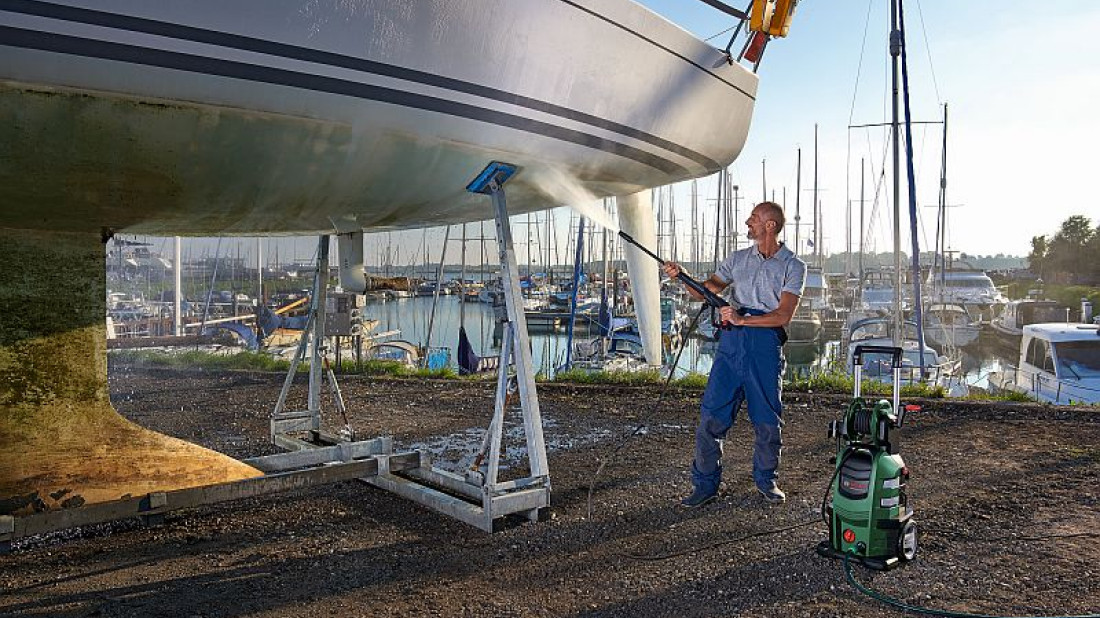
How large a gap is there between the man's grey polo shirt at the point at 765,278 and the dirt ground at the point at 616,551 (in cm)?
126

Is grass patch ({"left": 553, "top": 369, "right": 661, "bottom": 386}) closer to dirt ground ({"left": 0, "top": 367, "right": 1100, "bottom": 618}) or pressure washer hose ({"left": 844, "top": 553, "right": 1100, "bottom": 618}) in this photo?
dirt ground ({"left": 0, "top": 367, "right": 1100, "bottom": 618})

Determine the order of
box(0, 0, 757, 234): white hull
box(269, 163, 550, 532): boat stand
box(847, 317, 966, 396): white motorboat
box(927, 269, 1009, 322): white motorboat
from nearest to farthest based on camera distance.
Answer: box(0, 0, 757, 234): white hull, box(269, 163, 550, 532): boat stand, box(847, 317, 966, 396): white motorboat, box(927, 269, 1009, 322): white motorboat

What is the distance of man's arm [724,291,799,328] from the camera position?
435cm

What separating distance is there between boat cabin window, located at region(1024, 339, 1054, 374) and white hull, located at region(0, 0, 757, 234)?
13.3 m

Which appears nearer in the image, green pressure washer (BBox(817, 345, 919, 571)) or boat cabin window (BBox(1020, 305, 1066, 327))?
green pressure washer (BBox(817, 345, 919, 571))

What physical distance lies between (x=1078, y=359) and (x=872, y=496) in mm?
13792

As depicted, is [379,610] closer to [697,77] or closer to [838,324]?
[697,77]

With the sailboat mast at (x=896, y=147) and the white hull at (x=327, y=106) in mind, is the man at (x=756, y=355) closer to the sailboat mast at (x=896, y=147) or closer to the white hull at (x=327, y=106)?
the white hull at (x=327, y=106)

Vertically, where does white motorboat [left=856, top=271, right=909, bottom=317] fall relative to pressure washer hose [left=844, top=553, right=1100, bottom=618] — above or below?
above

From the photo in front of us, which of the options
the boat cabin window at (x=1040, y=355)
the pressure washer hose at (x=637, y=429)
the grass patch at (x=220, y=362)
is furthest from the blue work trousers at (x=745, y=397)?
the boat cabin window at (x=1040, y=355)

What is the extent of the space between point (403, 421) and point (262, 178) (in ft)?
14.5

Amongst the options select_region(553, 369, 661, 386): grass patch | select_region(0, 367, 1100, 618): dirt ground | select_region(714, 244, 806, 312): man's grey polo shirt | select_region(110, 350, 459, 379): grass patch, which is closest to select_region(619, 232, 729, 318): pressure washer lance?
select_region(714, 244, 806, 312): man's grey polo shirt

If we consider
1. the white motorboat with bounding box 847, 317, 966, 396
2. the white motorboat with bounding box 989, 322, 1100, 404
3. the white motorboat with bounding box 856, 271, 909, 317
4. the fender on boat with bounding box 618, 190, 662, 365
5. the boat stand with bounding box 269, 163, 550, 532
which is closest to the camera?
the boat stand with bounding box 269, 163, 550, 532

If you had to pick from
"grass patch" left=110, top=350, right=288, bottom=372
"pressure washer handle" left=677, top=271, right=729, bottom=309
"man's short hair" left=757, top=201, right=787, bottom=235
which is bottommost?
"grass patch" left=110, top=350, right=288, bottom=372
